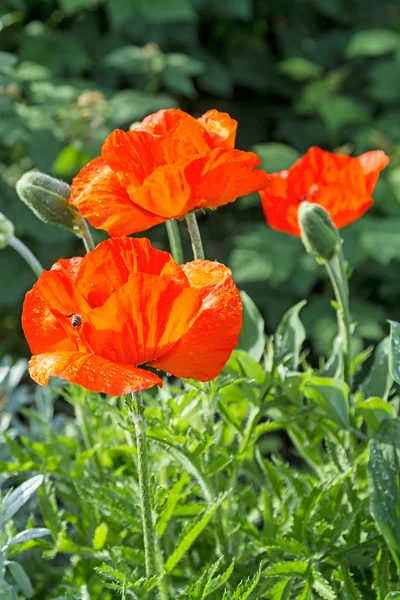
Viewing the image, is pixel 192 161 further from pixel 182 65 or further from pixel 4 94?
pixel 182 65

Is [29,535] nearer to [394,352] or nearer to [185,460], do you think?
[185,460]

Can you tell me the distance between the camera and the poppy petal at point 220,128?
2.19 feet

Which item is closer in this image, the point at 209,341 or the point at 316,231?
the point at 209,341

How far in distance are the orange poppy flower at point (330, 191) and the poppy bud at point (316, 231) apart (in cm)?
7

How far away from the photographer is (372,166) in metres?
0.79

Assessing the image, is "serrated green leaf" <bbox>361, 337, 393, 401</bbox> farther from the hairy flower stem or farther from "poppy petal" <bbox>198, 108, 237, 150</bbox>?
"poppy petal" <bbox>198, 108, 237, 150</bbox>

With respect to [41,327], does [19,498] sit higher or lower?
lower

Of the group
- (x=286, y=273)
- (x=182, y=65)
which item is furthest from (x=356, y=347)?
(x=182, y=65)

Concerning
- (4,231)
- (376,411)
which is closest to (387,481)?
(376,411)

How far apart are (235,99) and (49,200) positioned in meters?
1.78

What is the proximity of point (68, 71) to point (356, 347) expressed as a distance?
3.20 feet

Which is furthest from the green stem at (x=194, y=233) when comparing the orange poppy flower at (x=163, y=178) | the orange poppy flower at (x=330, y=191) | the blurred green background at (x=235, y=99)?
the blurred green background at (x=235, y=99)

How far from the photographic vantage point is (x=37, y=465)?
0.81 meters

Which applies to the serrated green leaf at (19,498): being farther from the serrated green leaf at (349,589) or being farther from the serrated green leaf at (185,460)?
the serrated green leaf at (349,589)
